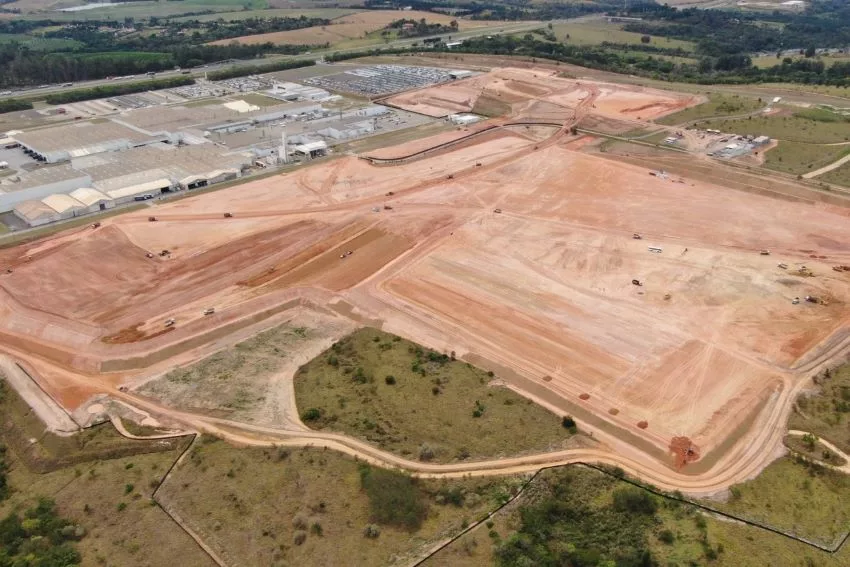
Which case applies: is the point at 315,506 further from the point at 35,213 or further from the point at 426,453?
the point at 35,213

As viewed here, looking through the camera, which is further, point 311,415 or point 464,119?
point 464,119

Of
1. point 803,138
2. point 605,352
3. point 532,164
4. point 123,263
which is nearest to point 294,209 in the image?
point 123,263

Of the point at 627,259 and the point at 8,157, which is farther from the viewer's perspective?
the point at 8,157

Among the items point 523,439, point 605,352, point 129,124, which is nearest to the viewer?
point 523,439

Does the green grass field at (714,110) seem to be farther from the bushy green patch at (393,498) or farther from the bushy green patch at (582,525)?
the bushy green patch at (393,498)

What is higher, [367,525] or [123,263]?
[367,525]

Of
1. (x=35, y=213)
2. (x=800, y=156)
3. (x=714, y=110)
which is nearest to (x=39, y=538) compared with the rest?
(x=35, y=213)

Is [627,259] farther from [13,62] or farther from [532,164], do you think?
[13,62]
